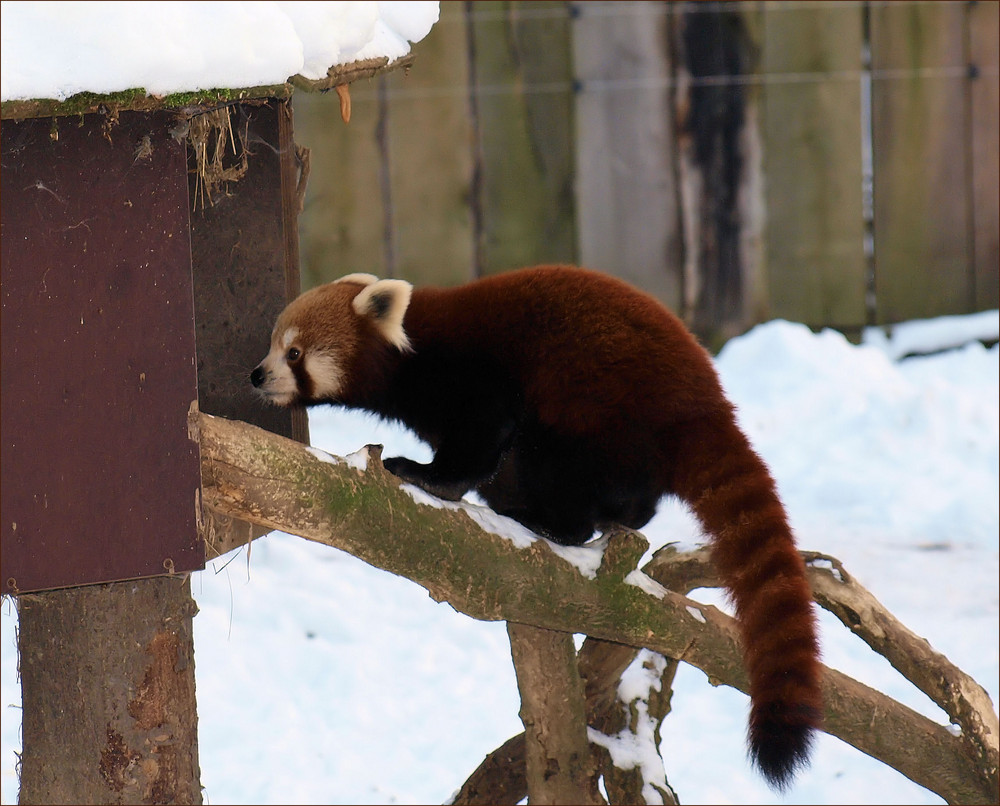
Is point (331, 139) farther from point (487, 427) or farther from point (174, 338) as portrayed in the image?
point (174, 338)

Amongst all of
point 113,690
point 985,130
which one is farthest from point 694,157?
point 113,690

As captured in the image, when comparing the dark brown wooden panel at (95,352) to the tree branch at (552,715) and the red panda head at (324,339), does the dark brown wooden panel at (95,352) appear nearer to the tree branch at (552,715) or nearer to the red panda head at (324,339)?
the red panda head at (324,339)

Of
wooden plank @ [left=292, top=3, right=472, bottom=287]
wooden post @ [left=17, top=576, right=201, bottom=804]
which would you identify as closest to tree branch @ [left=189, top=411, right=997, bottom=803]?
wooden post @ [left=17, top=576, right=201, bottom=804]

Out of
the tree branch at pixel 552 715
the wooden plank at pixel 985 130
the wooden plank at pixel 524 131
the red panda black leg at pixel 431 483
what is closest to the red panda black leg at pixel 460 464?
the red panda black leg at pixel 431 483

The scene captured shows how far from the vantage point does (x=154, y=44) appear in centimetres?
176

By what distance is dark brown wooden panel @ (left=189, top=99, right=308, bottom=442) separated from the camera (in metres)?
2.87

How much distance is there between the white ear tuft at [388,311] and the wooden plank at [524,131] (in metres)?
3.44

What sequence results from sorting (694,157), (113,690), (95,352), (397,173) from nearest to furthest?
(95,352) → (113,690) → (694,157) → (397,173)

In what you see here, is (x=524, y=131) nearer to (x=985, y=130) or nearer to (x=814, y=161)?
(x=814, y=161)

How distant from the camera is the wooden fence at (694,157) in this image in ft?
19.7

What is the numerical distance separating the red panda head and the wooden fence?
345 cm

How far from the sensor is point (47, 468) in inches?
79.4

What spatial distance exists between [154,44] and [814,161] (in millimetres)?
4844

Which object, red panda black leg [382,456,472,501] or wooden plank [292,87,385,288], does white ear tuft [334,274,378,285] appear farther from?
wooden plank [292,87,385,288]
